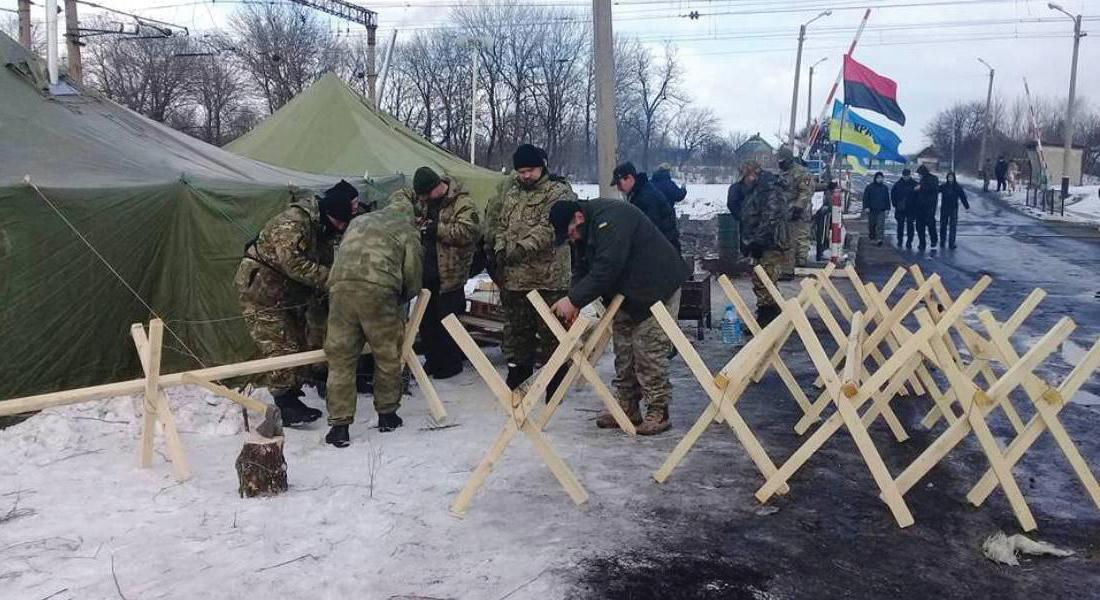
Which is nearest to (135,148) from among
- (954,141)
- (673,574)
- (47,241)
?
(47,241)

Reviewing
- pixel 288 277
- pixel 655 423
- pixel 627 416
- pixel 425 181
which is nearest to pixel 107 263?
pixel 288 277

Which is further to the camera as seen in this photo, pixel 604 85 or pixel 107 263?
pixel 604 85

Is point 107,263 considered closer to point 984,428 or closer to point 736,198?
point 984,428

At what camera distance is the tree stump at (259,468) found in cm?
469

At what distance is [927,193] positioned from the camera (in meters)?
18.2

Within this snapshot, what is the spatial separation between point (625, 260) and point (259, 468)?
2451mm

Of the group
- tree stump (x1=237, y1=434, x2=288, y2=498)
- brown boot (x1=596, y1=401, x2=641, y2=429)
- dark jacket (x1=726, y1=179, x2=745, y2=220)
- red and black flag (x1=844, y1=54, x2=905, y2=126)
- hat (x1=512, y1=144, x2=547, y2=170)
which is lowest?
brown boot (x1=596, y1=401, x2=641, y2=429)

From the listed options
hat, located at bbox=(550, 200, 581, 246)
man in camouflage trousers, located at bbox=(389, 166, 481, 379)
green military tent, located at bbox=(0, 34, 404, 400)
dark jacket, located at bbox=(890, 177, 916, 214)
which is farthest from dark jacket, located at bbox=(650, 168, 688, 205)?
dark jacket, located at bbox=(890, 177, 916, 214)

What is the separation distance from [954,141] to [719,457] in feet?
231

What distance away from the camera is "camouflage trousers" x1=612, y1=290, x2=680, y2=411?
19.0 ft

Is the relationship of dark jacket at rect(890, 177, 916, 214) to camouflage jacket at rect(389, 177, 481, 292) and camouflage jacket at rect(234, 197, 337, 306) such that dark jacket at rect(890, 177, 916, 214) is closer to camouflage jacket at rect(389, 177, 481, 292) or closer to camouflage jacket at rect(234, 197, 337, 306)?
camouflage jacket at rect(389, 177, 481, 292)

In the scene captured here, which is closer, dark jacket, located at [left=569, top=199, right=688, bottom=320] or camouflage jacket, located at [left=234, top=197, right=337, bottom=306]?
dark jacket, located at [left=569, top=199, right=688, bottom=320]

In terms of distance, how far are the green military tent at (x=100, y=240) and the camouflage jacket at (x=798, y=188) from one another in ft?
19.9

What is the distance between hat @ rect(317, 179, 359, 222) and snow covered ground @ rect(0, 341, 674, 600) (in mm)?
1453
